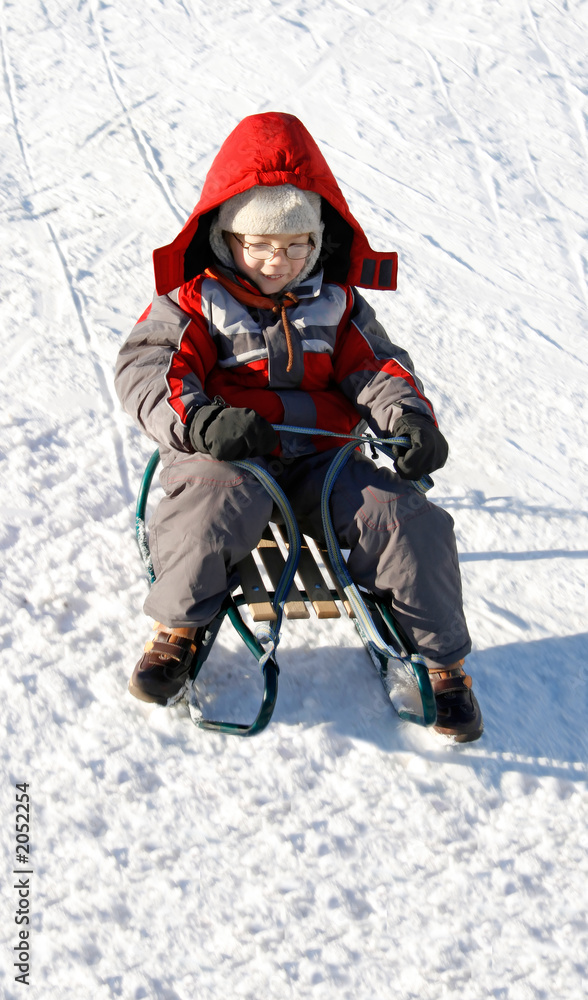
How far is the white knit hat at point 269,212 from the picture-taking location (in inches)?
91.9

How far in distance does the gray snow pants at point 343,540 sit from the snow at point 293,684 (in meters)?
0.32

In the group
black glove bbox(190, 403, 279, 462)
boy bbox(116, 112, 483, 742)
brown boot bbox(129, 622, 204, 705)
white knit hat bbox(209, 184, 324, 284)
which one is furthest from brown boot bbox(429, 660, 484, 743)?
white knit hat bbox(209, 184, 324, 284)

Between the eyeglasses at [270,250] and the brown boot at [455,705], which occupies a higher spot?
the eyeglasses at [270,250]

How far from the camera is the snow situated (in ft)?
6.19

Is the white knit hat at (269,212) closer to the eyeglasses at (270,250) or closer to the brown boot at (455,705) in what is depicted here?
the eyeglasses at (270,250)

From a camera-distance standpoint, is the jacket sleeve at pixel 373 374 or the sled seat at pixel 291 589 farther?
the jacket sleeve at pixel 373 374

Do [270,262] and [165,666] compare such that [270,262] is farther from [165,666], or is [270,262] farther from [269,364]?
[165,666]

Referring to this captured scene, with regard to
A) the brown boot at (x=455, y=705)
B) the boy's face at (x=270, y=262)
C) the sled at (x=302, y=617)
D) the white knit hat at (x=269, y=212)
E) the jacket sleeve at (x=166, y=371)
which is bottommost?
the brown boot at (x=455, y=705)

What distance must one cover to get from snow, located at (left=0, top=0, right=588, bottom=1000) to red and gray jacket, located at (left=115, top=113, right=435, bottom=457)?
698 millimetres

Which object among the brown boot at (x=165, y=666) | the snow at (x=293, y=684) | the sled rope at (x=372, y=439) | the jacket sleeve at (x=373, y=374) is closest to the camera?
the snow at (x=293, y=684)

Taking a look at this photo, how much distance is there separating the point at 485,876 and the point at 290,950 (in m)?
0.53

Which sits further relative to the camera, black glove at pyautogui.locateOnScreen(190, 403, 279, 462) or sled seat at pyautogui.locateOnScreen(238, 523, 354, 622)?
sled seat at pyautogui.locateOnScreen(238, 523, 354, 622)

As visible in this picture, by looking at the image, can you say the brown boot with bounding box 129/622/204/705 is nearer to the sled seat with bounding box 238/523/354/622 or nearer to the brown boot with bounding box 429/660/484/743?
the sled seat with bounding box 238/523/354/622

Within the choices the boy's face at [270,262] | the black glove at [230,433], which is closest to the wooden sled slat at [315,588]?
the black glove at [230,433]
